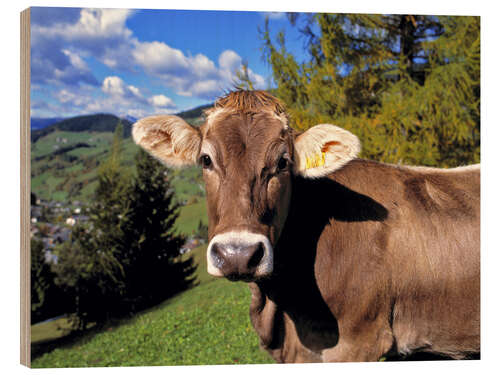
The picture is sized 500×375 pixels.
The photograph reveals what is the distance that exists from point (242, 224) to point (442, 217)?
1679 millimetres

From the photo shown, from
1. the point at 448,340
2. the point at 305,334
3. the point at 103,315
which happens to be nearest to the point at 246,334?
the point at 305,334

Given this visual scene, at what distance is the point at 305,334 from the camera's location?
2.83 m

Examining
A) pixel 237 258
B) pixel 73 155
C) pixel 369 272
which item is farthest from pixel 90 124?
pixel 369 272

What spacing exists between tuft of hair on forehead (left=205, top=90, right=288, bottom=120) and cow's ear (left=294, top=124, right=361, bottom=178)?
0.23 meters

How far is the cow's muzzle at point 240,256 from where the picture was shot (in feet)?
6.69

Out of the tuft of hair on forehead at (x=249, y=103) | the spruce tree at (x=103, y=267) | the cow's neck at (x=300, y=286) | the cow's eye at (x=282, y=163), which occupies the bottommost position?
the spruce tree at (x=103, y=267)

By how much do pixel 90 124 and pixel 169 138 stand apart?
288 cm

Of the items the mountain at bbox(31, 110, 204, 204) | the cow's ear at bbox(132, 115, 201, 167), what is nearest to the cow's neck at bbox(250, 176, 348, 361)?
the cow's ear at bbox(132, 115, 201, 167)

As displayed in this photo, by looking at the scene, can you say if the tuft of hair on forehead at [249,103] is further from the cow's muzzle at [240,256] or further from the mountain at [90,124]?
the mountain at [90,124]

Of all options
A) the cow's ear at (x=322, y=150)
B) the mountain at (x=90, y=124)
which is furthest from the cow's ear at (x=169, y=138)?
the mountain at (x=90, y=124)

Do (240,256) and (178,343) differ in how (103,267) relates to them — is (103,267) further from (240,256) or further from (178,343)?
(240,256)

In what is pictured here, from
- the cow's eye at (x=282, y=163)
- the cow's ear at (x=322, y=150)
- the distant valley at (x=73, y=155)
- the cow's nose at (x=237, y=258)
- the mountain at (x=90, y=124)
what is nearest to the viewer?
the cow's nose at (x=237, y=258)

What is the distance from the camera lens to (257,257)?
2.08m
